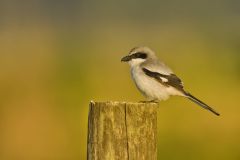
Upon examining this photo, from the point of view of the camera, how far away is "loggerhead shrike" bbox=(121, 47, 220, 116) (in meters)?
8.21

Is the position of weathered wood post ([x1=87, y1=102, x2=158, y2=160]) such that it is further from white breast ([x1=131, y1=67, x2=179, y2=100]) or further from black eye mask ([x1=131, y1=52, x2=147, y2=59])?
black eye mask ([x1=131, y1=52, x2=147, y2=59])

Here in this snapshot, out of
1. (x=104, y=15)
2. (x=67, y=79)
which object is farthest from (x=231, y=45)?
(x=104, y=15)

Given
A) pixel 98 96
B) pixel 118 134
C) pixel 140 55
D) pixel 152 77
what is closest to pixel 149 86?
pixel 152 77

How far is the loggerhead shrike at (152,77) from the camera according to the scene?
8.21 m

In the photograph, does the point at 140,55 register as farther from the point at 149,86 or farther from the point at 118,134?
the point at 118,134

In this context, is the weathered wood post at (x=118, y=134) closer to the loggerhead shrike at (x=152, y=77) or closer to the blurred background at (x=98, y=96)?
the loggerhead shrike at (x=152, y=77)

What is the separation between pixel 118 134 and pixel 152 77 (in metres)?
3.04

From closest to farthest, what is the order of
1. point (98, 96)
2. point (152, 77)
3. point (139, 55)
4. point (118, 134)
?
point (118, 134), point (152, 77), point (139, 55), point (98, 96)

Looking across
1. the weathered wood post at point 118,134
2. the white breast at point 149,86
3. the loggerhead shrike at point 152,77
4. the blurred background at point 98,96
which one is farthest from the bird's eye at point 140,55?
the weathered wood post at point 118,134

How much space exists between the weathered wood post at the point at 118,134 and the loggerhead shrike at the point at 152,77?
288 cm

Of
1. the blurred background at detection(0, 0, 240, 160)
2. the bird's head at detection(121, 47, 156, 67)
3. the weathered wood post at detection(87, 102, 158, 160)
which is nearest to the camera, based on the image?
the weathered wood post at detection(87, 102, 158, 160)

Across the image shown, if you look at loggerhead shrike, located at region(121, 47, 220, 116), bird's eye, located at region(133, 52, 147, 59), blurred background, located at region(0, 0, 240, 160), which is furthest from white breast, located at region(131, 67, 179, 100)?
blurred background, located at region(0, 0, 240, 160)

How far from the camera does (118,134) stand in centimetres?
522

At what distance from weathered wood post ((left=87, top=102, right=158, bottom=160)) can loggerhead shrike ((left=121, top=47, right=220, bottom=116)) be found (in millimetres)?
2875
